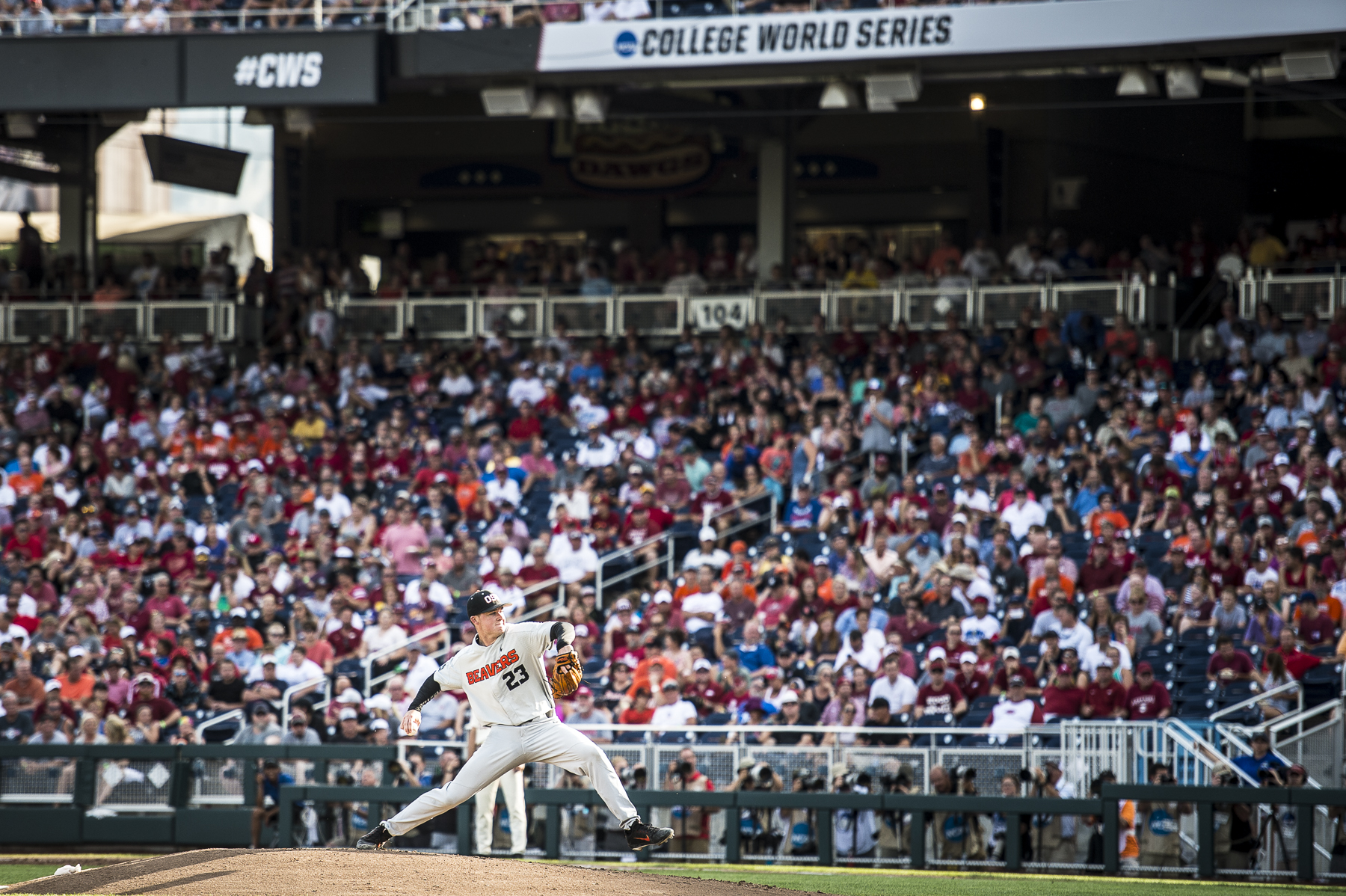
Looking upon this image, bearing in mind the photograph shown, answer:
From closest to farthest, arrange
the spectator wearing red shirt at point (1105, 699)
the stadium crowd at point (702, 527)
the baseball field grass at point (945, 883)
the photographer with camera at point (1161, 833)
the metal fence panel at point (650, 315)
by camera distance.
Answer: the baseball field grass at point (945, 883) → the photographer with camera at point (1161, 833) → the spectator wearing red shirt at point (1105, 699) → the stadium crowd at point (702, 527) → the metal fence panel at point (650, 315)

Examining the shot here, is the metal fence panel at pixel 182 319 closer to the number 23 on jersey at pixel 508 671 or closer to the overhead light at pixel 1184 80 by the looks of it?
the overhead light at pixel 1184 80

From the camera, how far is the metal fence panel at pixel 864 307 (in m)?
21.4

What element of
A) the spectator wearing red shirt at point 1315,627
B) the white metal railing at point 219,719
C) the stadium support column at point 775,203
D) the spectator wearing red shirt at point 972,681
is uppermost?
the stadium support column at point 775,203

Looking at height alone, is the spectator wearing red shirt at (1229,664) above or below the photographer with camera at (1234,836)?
above

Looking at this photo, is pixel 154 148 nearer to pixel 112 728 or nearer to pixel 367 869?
pixel 112 728

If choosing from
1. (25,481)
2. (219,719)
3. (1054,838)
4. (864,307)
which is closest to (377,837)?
(1054,838)

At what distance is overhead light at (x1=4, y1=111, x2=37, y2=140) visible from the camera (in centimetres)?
2194

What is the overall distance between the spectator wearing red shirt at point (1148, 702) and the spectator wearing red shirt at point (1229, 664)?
0.58 metres

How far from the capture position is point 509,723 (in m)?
9.48

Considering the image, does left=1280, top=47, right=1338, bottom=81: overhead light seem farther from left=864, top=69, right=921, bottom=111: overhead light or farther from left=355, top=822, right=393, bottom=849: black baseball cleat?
left=355, top=822, right=393, bottom=849: black baseball cleat

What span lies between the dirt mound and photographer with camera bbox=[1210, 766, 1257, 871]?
171 inches

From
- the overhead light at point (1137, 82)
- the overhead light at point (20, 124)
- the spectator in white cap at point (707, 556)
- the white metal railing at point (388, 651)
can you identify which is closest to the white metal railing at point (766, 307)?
the overhead light at point (1137, 82)

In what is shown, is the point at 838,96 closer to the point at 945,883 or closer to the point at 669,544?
the point at 669,544

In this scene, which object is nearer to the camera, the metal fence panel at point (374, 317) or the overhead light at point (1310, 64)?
the overhead light at point (1310, 64)
